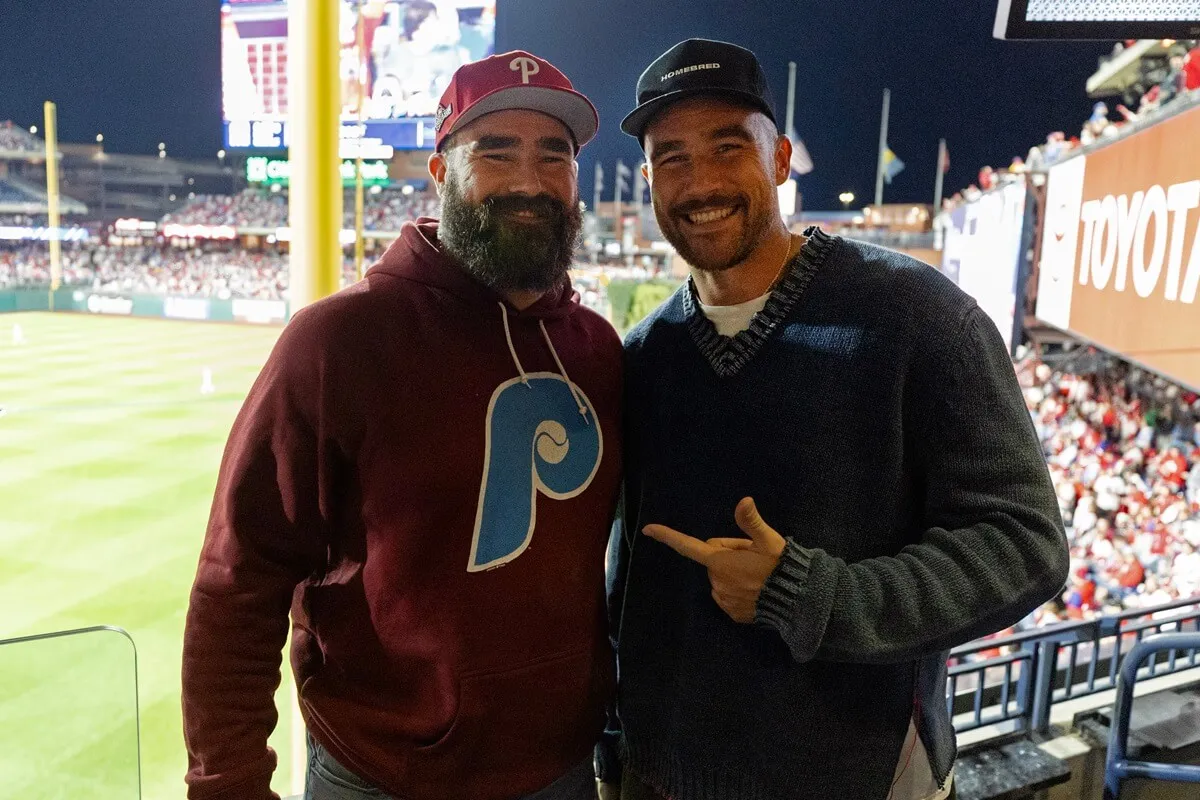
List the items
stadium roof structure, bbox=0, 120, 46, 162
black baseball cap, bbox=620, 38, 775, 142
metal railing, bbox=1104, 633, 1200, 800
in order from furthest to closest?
1. stadium roof structure, bbox=0, 120, 46, 162
2. metal railing, bbox=1104, 633, 1200, 800
3. black baseball cap, bbox=620, 38, 775, 142

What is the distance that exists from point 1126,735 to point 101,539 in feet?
32.2

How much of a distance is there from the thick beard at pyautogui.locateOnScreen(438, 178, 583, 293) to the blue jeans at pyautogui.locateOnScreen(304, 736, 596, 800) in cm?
92

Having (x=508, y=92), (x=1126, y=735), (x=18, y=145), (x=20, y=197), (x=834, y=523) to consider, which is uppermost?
(x=18, y=145)

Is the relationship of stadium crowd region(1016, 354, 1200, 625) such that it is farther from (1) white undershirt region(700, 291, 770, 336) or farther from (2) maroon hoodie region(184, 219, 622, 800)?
(2) maroon hoodie region(184, 219, 622, 800)

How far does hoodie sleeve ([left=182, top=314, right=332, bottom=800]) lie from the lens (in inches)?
53.9

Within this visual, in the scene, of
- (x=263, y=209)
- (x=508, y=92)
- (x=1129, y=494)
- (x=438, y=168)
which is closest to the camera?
(x=508, y=92)

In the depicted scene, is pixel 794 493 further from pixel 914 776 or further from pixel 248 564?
pixel 248 564

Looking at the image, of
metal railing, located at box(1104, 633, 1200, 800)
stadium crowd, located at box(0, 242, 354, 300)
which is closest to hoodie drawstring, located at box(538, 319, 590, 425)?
metal railing, located at box(1104, 633, 1200, 800)

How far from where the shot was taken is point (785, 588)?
1.23 metres

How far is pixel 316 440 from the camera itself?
4.58 ft

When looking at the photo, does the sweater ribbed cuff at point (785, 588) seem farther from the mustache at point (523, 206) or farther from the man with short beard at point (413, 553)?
the mustache at point (523, 206)

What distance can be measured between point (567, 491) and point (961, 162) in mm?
50268

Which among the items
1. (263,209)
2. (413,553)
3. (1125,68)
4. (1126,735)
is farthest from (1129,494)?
(263,209)

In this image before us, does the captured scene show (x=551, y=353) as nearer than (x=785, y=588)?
No
